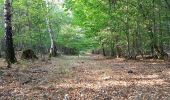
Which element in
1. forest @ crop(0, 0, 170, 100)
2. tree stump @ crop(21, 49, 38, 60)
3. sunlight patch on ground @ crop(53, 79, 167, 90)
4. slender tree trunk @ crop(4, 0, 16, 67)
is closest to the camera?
forest @ crop(0, 0, 170, 100)

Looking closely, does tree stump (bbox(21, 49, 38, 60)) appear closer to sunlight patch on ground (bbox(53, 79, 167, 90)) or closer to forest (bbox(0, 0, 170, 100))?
forest (bbox(0, 0, 170, 100))

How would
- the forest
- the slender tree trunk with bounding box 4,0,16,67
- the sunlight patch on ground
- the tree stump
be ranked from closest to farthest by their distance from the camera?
the forest → the sunlight patch on ground → the slender tree trunk with bounding box 4,0,16,67 → the tree stump

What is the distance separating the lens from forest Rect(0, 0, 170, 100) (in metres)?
12.0

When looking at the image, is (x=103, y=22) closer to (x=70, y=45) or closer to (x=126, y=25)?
(x=126, y=25)

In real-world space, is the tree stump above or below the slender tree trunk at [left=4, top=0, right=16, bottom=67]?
below

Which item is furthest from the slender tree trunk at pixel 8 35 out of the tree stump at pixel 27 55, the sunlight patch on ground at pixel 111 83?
the sunlight patch on ground at pixel 111 83

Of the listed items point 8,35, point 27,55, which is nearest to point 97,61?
point 27,55

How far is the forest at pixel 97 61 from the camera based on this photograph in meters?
12.0

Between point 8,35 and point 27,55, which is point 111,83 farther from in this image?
point 27,55

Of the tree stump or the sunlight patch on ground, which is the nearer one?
the sunlight patch on ground

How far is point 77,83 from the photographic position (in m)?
14.2

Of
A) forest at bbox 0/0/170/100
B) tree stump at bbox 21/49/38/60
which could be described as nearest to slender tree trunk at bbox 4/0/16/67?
forest at bbox 0/0/170/100

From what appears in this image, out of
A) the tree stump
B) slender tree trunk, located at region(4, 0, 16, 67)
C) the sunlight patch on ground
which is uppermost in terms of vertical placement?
slender tree trunk, located at region(4, 0, 16, 67)

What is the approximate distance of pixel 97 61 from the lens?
34.0 metres
